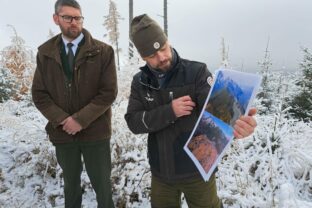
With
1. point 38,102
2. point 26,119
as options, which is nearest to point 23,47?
point 26,119

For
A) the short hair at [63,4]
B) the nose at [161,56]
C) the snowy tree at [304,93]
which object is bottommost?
the snowy tree at [304,93]

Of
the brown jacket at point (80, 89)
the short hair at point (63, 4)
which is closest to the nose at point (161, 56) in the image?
the brown jacket at point (80, 89)

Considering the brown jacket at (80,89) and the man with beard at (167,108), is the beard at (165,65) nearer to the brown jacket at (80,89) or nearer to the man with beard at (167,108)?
the man with beard at (167,108)

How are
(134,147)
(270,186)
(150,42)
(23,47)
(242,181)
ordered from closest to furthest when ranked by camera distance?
(150,42)
(270,186)
(242,181)
(134,147)
(23,47)

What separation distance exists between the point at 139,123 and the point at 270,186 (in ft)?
6.72

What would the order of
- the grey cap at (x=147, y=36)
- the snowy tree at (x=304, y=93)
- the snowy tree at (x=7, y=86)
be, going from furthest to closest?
the snowy tree at (x=304, y=93) → the snowy tree at (x=7, y=86) → the grey cap at (x=147, y=36)

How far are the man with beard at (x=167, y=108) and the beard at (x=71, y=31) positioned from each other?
3.48ft

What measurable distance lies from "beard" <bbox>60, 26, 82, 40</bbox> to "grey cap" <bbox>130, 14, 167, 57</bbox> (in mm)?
1116

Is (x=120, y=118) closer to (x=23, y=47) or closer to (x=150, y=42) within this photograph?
(x=150, y=42)

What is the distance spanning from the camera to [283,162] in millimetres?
3934

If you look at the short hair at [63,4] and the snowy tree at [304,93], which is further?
the snowy tree at [304,93]

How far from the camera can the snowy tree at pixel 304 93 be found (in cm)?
1346

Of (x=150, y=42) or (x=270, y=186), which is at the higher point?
(x=150, y=42)

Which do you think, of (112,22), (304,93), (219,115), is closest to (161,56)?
(219,115)
